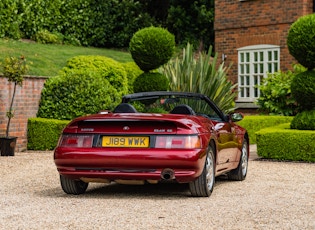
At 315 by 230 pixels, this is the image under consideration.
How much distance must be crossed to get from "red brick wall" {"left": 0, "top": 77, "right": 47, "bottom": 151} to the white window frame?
8144 mm

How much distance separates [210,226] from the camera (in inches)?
283

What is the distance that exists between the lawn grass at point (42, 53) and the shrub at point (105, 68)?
0.79 meters

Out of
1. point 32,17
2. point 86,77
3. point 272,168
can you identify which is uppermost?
point 32,17

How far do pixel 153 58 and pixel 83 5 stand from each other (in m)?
10.1

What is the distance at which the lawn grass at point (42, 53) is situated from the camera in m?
20.5

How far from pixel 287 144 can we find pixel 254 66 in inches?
380

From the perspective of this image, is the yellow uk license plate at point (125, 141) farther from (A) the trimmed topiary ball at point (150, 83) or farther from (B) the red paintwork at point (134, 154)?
(A) the trimmed topiary ball at point (150, 83)

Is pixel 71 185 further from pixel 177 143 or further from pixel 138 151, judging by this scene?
pixel 177 143

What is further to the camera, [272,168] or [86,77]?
[86,77]

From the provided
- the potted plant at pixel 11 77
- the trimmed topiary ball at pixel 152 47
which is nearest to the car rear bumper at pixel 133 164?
the potted plant at pixel 11 77

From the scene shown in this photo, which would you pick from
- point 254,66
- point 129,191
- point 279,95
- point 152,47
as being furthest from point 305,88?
point 254,66

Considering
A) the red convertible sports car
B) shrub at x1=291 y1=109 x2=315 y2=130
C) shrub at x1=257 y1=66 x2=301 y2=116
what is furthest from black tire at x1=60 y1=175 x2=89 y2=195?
shrub at x1=257 y1=66 x2=301 y2=116

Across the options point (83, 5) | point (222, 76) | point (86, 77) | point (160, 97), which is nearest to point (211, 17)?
point (83, 5)

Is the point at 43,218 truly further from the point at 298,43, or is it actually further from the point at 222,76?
the point at 222,76
